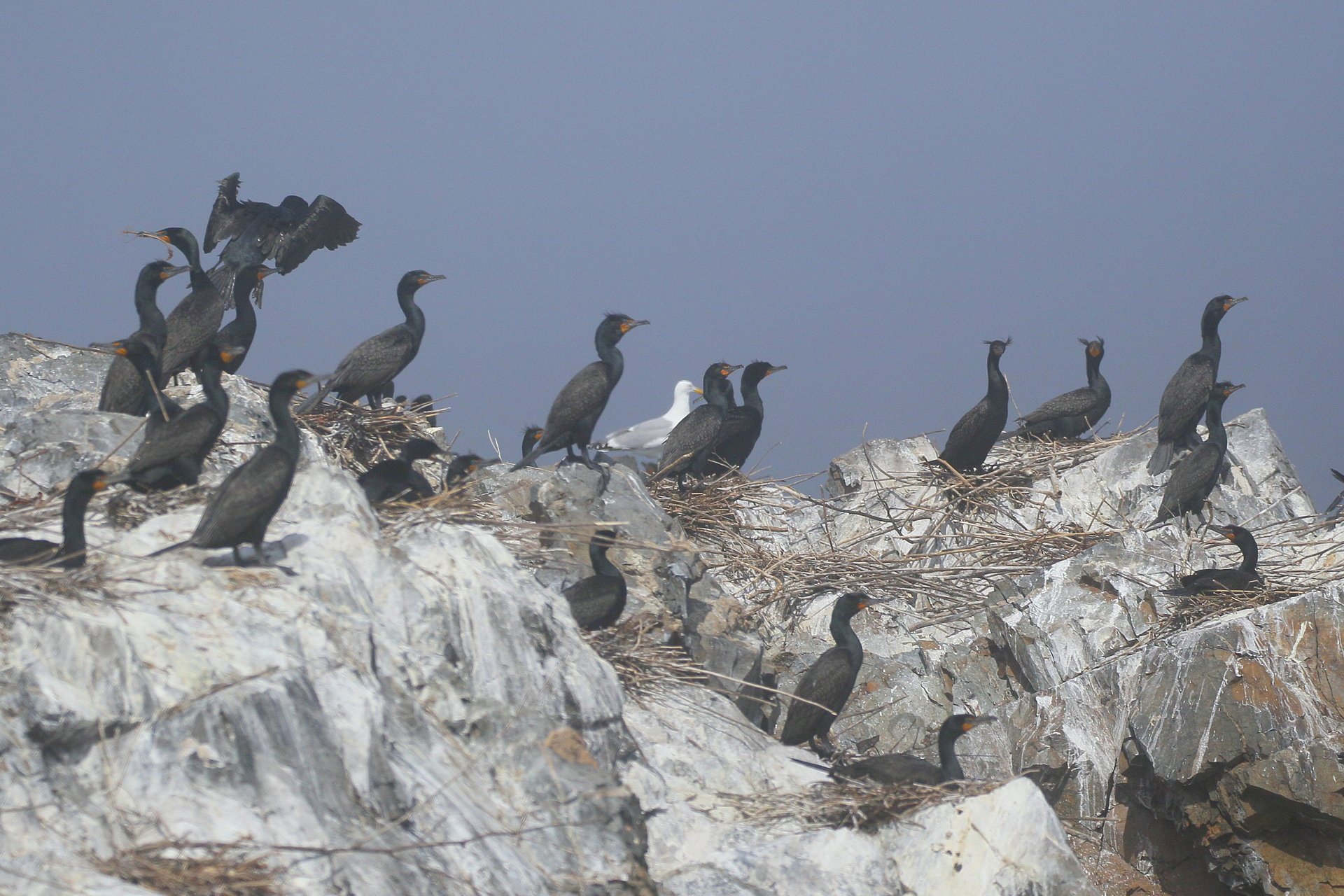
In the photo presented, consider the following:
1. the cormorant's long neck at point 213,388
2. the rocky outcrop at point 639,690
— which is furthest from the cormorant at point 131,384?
the cormorant's long neck at point 213,388

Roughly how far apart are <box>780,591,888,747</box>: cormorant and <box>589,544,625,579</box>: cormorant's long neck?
1345mm

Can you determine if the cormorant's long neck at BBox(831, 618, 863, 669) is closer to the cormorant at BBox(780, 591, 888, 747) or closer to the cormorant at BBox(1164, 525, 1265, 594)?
the cormorant at BBox(780, 591, 888, 747)

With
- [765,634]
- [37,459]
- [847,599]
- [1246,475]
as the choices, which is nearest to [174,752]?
[37,459]

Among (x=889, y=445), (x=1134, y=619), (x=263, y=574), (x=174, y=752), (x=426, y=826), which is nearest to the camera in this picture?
(x=174, y=752)

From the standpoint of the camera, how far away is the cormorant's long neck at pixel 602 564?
7891 millimetres

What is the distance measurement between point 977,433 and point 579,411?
15.1 ft

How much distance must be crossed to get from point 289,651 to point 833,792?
3.09 meters

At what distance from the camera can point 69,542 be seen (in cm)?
534

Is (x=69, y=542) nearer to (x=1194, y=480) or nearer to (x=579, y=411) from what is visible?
(x=579, y=411)

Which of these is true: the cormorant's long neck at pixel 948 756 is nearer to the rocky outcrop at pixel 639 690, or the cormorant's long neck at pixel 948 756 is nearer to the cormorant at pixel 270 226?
the rocky outcrop at pixel 639 690

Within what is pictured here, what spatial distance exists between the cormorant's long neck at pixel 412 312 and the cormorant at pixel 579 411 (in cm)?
138

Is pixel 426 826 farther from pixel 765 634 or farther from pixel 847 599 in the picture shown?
pixel 765 634

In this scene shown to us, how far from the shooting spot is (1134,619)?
10.2 metres

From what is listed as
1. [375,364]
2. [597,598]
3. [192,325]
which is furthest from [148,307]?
[597,598]
